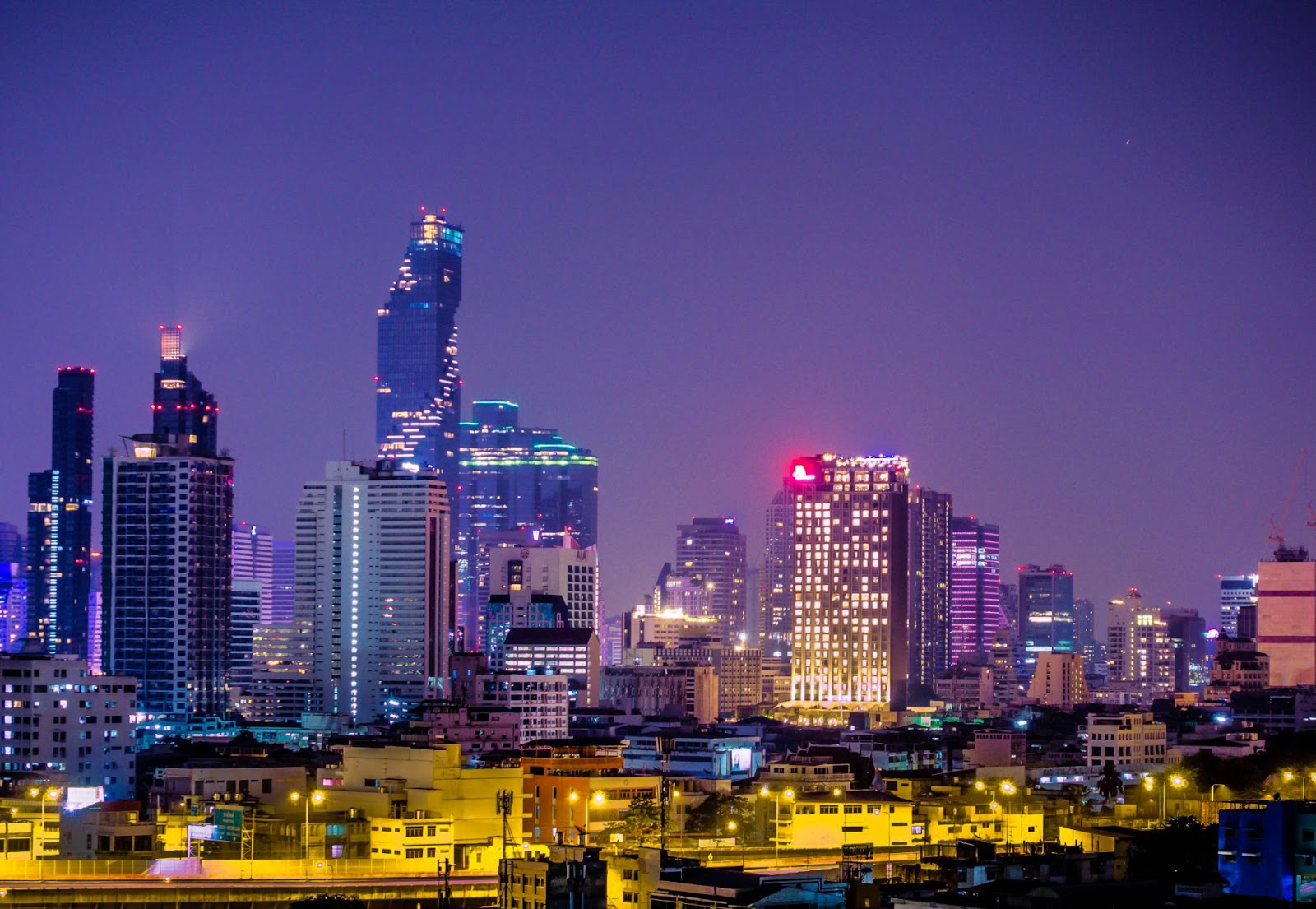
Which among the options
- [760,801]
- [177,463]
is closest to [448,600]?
[177,463]

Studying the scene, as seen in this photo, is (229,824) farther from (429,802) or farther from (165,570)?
(165,570)

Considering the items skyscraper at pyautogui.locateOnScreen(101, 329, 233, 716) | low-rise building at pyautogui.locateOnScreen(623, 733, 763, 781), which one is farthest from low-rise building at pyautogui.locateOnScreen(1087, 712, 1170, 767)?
skyscraper at pyautogui.locateOnScreen(101, 329, 233, 716)

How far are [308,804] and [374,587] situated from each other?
370 ft

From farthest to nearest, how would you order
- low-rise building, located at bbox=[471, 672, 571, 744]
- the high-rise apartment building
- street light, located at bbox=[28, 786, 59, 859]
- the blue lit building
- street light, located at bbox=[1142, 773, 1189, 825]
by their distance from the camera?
the high-rise apartment building
low-rise building, located at bbox=[471, 672, 571, 744]
street light, located at bbox=[1142, 773, 1189, 825]
street light, located at bbox=[28, 786, 59, 859]
the blue lit building

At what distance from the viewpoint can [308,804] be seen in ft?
257

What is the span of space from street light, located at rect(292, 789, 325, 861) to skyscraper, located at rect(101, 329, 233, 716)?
90.9 metres

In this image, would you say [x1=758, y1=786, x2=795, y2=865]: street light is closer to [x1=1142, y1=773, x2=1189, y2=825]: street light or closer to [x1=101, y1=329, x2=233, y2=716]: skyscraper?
[x1=1142, y1=773, x2=1189, y2=825]: street light

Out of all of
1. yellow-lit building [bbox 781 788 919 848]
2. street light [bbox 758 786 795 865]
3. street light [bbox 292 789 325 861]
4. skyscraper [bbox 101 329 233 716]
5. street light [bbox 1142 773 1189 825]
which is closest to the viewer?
street light [bbox 292 789 325 861]

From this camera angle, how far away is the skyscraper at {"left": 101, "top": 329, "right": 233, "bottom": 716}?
174125mm

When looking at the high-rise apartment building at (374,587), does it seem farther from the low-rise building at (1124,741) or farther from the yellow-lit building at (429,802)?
the yellow-lit building at (429,802)

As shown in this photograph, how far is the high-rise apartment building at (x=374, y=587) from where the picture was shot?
18650cm

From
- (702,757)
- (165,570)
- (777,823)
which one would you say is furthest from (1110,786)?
(165,570)

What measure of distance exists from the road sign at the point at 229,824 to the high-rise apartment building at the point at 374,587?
105 m

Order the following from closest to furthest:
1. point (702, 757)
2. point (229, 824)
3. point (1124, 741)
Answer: point (229, 824) → point (1124, 741) → point (702, 757)
